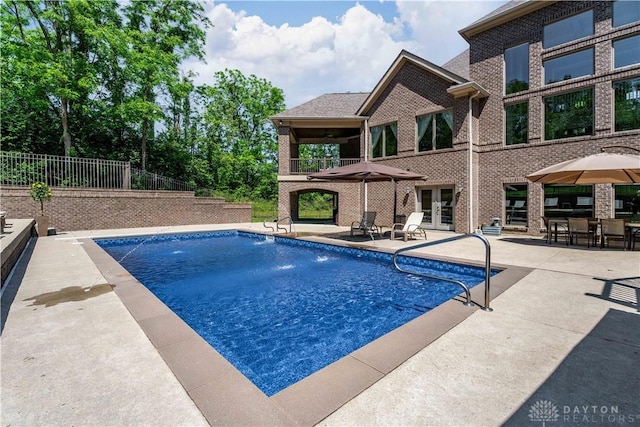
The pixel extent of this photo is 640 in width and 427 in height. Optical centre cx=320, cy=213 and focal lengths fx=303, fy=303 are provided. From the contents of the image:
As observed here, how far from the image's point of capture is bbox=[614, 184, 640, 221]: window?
384 inches

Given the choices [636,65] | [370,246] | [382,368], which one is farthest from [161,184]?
[636,65]

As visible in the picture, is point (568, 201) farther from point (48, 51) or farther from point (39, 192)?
point (48, 51)

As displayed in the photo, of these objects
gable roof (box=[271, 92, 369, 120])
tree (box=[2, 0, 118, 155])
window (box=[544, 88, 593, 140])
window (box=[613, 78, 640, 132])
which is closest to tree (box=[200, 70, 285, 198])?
gable roof (box=[271, 92, 369, 120])

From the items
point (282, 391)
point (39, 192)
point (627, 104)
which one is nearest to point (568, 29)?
point (627, 104)

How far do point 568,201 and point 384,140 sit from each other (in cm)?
823

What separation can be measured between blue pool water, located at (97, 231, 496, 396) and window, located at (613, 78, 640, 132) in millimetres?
8678

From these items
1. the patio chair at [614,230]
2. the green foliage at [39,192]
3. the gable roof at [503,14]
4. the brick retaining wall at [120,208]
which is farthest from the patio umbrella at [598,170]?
the green foliage at [39,192]

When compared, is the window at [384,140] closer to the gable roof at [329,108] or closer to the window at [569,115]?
the gable roof at [329,108]

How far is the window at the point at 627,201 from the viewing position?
9.75 meters

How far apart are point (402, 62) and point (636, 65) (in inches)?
326

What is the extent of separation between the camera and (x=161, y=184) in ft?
57.6

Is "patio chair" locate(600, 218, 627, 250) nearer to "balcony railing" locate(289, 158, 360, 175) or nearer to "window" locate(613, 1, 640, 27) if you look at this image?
"window" locate(613, 1, 640, 27)

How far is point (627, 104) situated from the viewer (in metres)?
10.0

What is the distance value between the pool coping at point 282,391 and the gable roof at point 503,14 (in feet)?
43.7
